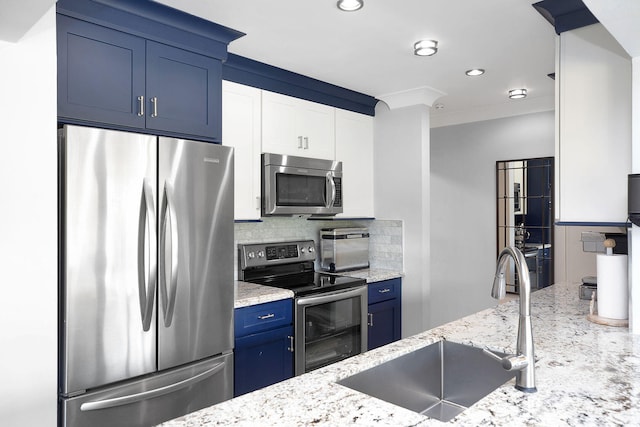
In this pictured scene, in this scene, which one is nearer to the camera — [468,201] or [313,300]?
[313,300]

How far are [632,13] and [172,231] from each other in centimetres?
196

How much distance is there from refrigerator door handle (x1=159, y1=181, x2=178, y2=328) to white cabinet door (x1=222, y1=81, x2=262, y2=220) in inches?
32.5

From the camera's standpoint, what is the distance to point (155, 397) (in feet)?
6.73

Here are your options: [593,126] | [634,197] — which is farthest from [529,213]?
[634,197]

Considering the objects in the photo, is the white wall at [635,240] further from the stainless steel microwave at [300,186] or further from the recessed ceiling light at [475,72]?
the stainless steel microwave at [300,186]

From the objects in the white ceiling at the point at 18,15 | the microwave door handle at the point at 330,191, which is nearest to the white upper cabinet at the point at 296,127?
the microwave door handle at the point at 330,191

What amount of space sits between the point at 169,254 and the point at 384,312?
2093mm

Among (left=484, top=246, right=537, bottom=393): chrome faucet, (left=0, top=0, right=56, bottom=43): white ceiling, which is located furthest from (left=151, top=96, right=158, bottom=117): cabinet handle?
(left=484, top=246, right=537, bottom=393): chrome faucet

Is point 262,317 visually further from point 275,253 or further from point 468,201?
point 468,201

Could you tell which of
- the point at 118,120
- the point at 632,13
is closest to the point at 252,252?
the point at 118,120

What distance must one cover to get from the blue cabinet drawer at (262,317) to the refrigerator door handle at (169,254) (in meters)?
0.51

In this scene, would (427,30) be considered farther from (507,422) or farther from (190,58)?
(507,422)

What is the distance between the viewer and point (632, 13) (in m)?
1.40

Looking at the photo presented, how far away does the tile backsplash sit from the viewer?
3352 mm
